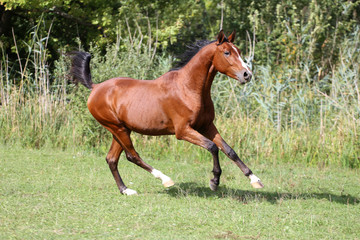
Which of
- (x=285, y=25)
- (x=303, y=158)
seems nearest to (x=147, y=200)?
(x=303, y=158)

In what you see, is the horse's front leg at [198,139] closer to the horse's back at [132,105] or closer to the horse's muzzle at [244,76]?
the horse's back at [132,105]

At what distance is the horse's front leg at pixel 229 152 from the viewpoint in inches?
244

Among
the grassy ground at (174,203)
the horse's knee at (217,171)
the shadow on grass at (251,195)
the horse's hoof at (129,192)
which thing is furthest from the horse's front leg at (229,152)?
the horse's hoof at (129,192)

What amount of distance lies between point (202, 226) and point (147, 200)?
1.34 meters

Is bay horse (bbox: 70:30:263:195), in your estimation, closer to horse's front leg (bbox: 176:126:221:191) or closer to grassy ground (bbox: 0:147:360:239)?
horse's front leg (bbox: 176:126:221:191)

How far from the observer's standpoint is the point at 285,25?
14.0 m

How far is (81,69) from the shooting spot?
761 cm

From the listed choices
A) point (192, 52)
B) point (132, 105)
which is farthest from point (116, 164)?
point (192, 52)

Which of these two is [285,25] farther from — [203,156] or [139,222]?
[139,222]

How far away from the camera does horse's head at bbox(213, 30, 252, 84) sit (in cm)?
610

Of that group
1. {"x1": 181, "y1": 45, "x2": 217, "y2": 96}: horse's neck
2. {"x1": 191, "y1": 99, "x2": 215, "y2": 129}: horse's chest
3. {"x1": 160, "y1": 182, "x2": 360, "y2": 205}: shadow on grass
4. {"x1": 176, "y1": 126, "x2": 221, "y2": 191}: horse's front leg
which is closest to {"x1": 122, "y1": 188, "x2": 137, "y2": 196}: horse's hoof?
{"x1": 160, "y1": 182, "x2": 360, "y2": 205}: shadow on grass

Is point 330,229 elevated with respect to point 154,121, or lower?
lower

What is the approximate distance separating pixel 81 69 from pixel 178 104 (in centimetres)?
193

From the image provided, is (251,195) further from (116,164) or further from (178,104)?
(116,164)
